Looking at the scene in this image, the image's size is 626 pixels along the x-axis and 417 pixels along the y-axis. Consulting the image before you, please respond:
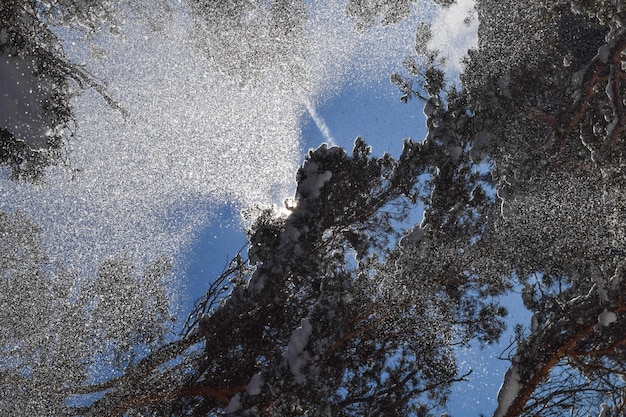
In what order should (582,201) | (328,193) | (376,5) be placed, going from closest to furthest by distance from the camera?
1. (582,201)
2. (328,193)
3. (376,5)

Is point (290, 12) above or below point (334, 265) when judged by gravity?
above

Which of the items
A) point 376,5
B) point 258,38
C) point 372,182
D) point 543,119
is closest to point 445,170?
point 372,182

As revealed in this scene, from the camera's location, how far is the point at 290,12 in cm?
1050

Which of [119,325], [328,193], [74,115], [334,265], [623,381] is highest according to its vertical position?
[74,115]

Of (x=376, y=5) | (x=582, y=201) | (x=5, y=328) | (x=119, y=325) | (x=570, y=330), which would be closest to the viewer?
(x=570, y=330)

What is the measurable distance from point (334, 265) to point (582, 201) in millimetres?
3303

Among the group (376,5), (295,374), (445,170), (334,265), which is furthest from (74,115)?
(376,5)

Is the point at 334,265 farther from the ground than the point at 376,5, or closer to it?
closer to it

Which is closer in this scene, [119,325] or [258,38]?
[119,325]

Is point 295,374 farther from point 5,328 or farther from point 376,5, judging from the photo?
point 5,328

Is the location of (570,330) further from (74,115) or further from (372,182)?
Result: (74,115)

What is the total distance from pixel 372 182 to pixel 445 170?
1020 millimetres

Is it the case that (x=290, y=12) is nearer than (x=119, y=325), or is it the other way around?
(x=119, y=325)

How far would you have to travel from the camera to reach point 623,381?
204 inches
